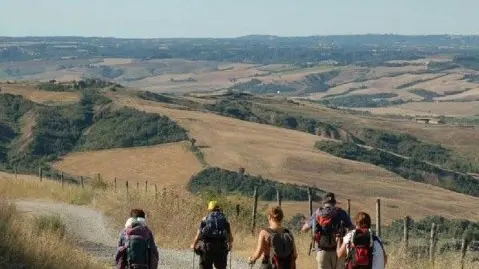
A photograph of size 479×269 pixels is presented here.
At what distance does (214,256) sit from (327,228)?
144 centimetres

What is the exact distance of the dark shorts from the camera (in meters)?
12.1

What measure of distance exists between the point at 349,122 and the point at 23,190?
288ft

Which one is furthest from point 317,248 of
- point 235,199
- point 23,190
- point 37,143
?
point 37,143

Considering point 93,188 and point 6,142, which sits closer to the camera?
point 93,188

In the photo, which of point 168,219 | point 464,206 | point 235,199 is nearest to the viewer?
point 168,219

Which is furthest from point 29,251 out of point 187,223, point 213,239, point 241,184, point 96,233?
point 241,184

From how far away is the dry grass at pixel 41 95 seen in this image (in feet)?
284

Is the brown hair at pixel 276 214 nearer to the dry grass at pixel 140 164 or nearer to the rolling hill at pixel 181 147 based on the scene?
the rolling hill at pixel 181 147

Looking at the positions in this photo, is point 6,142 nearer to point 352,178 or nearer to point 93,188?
point 352,178

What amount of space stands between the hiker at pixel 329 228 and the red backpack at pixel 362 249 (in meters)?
1.32

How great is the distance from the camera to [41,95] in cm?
8831

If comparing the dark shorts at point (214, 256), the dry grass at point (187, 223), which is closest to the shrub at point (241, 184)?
the dry grass at point (187, 223)

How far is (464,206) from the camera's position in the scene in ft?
181

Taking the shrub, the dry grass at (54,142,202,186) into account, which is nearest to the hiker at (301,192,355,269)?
the shrub
